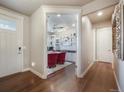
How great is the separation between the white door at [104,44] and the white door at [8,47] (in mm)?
5109

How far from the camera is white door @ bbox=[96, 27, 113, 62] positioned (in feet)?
20.5

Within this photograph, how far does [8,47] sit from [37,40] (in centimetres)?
112

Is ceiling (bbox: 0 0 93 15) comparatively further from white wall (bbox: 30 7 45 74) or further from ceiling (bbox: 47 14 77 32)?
ceiling (bbox: 47 14 77 32)

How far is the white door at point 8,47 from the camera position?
→ 3.47 meters

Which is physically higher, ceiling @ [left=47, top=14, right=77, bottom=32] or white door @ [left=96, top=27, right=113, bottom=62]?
ceiling @ [left=47, top=14, right=77, bottom=32]

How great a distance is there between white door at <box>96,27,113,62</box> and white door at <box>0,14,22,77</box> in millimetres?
5109

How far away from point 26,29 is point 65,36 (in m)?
3.40

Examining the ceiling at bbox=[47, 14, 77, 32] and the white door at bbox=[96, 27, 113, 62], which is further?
the white door at bbox=[96, 27, 113, 62]

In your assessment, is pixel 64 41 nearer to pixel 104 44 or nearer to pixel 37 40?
pixel 104 44

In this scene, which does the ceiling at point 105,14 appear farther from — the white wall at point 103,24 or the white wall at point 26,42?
the white wall at point 26,42

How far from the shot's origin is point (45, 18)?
3361mm

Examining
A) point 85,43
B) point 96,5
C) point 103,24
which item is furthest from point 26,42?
point 103,24

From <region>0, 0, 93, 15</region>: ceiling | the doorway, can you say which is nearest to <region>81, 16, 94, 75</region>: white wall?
<region>0, 0, 93, 15</region>: ceiling

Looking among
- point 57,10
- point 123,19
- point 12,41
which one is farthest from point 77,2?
point 12,41
